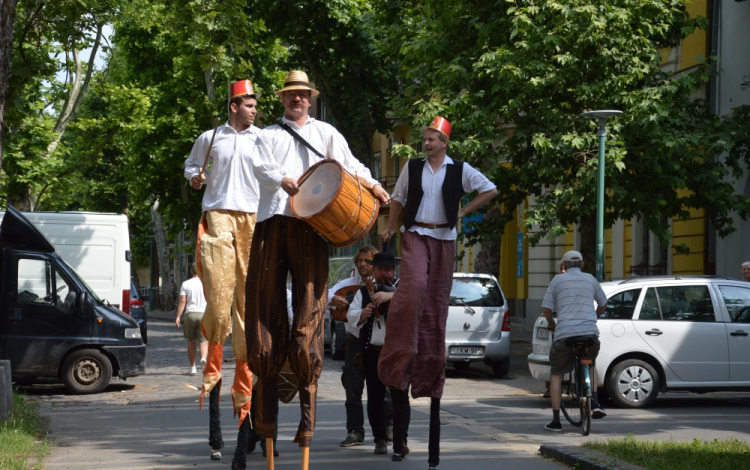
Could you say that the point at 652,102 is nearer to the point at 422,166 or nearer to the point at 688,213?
the point at 688,213

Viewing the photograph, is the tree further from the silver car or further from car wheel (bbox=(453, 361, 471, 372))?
car wheel (bbox=(453, 361, 471, 372))

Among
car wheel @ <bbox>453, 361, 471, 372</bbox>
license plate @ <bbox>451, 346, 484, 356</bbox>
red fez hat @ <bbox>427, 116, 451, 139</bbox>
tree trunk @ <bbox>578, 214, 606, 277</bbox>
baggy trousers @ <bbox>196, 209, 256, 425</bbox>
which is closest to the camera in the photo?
baggy trousers @ <bbox>196, 209, 256, 425</bbox>

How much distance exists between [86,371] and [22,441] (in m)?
7.04

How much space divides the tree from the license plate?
260 cm

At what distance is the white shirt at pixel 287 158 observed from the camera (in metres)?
6.46

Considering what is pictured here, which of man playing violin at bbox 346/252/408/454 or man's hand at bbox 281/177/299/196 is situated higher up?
man's hand at bbox 281/177/299/196

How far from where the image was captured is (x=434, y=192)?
24.0ft

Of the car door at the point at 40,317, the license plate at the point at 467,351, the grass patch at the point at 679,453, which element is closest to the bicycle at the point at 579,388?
the grass patch at the point at 679,453

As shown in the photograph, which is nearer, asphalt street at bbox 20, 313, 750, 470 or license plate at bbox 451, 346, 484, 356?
asphalt street at bbox 20, 313, 750, 470

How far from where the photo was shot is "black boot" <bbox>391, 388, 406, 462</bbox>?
24.7 ft

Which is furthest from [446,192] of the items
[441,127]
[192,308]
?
[192,308]

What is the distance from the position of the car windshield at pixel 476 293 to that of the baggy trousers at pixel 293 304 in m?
11.7

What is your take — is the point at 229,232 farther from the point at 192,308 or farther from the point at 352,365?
the point at 192,308

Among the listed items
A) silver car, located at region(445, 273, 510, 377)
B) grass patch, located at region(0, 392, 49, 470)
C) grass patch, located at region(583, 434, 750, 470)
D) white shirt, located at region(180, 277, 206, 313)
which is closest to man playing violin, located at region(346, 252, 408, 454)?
grass patch, located at region(583, 434, 750, 470)
